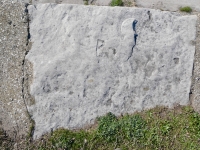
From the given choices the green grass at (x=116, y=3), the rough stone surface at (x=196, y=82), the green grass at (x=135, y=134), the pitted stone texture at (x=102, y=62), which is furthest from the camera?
the green grass at (x=116, y=3)

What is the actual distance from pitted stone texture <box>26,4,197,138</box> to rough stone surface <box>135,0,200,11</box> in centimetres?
21

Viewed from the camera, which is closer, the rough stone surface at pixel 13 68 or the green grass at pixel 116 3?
the rough stone surface at pixel 13 68

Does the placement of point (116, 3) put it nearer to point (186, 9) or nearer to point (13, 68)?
point (186, 9)

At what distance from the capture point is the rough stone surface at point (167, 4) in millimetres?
6332

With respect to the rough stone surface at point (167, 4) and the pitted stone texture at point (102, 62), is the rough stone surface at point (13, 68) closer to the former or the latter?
the pitted stone texture at point (102, 62)

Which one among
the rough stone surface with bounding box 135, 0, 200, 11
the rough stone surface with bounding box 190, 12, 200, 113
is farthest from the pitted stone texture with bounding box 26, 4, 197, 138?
the rough stone surface with bounding box 135, 0, 200, 11

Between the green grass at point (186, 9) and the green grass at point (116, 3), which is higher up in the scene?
the green grass at point (116, 3)

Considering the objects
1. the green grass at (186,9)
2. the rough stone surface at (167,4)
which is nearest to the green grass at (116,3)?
the rough stone surface at (167,4)

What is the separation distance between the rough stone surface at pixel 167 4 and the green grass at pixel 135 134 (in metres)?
1.93

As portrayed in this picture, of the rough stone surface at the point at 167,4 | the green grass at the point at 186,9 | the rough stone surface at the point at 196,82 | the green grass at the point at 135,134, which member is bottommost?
the green grass at the point at 135,134

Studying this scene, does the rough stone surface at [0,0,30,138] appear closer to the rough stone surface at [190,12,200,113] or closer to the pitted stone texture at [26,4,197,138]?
the pitted stone texture at [26,4,197,138]

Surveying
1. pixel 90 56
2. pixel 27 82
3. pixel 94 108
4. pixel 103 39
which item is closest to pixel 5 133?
pixel 27 82

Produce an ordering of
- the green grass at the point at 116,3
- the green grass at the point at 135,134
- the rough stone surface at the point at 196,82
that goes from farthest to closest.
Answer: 1. the green grass at the point at 116,3
2. the rough stone surface at the point at 196,82
3. the green grass at the point at 135,134

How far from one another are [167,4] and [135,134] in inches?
99.1
